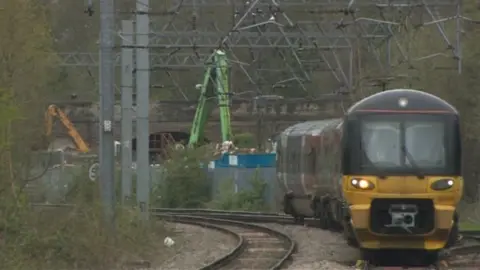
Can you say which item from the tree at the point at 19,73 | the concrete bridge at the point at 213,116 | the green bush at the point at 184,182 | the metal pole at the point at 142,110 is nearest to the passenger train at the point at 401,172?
the tree at the point at 19,73

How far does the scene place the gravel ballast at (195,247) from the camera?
63.7 ft

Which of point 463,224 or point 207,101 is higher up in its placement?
point 207,101

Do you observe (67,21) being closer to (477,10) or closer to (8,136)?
(477,10)

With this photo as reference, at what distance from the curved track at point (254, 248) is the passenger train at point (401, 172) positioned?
6.22 ft

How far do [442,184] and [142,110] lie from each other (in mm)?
9437

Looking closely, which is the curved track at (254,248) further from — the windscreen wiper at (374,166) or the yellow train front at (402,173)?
the windscreen wiper at (374,166)

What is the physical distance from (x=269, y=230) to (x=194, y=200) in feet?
63.1

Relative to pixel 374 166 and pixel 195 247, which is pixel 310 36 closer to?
pixel 195 247

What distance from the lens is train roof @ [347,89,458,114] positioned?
56.8 feet

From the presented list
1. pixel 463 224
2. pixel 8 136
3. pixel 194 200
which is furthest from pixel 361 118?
pixel 194 200

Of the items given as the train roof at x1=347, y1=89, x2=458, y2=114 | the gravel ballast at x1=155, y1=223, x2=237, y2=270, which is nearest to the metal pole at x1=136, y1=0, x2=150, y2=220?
the gravel ballast at x1=155, y1=223, x2=237, y2=270

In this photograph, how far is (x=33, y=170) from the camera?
20.9 m

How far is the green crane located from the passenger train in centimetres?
1738

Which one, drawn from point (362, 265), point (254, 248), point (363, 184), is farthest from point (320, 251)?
point (363, 184)
